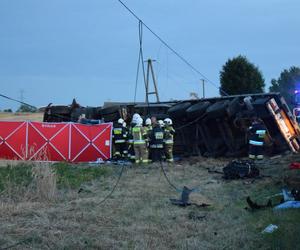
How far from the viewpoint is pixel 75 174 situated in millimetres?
14000

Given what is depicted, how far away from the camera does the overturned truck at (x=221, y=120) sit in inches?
691

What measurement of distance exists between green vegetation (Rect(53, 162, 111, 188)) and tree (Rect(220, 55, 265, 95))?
32637 mm

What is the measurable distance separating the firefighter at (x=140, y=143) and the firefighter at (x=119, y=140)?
145 cm

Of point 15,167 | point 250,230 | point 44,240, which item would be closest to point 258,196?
point 250,230

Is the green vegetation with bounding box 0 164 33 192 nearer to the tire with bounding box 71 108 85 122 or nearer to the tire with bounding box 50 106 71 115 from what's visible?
the tire with bounding box 71 108 85 122

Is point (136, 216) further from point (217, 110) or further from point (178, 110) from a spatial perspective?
point (178, 110)

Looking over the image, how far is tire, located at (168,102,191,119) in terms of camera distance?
19.5 metres

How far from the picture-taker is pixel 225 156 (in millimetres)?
18734

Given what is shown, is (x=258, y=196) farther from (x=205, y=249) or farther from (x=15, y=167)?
(x=15, y=167)

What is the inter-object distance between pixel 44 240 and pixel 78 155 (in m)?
12.8

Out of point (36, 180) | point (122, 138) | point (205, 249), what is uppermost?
point (122, 138)

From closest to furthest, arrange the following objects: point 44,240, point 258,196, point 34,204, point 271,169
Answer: point 44,240, point 34,204, point 258,196, point 271,169

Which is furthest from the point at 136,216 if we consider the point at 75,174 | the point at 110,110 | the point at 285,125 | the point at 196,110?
the point at 110,110

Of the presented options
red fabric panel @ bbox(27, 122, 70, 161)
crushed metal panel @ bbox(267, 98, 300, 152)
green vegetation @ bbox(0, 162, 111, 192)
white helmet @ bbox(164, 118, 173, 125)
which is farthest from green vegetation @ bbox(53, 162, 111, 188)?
crushed metal panel @ bbox(267, 98, 300, 152)
